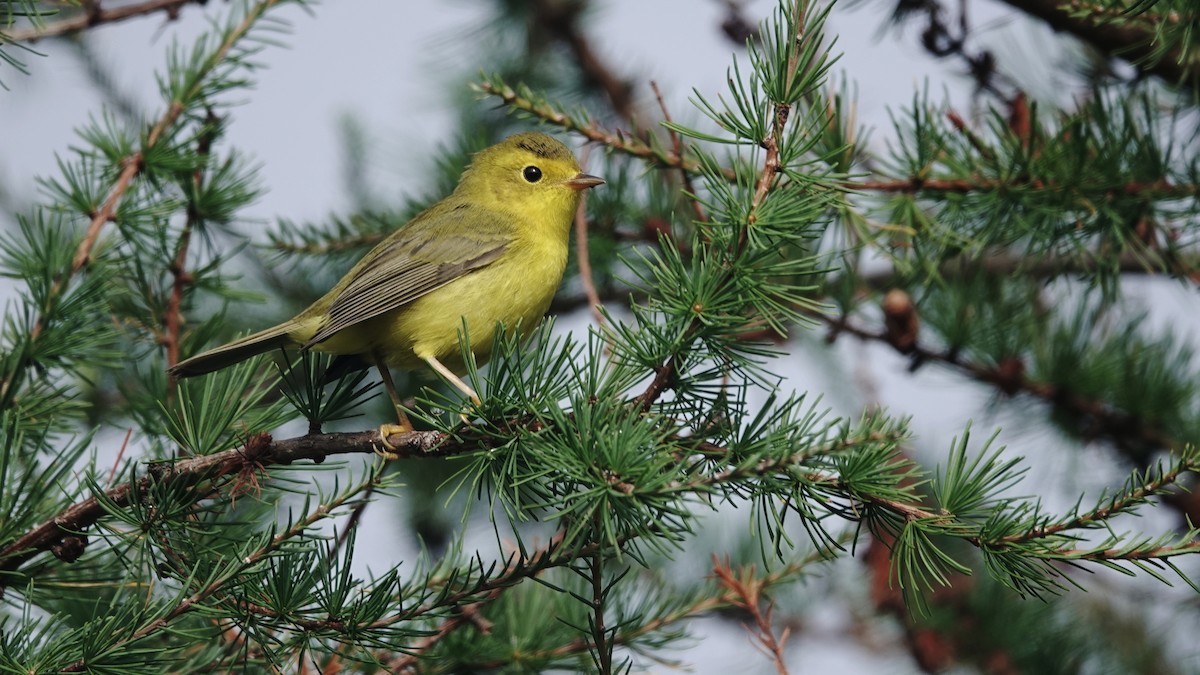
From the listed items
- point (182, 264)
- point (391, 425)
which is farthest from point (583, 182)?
point (182, 264)

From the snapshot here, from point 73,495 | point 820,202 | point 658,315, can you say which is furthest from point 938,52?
point 73,495

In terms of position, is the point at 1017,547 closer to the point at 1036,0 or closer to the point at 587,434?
the point at 587,434

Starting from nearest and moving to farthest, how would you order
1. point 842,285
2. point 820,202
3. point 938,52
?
point 820,202, point 938,52, point 842,285

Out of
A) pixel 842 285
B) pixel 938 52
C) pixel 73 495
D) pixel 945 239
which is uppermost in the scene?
pixel 938 52

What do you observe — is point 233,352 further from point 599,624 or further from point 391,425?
point 599,624

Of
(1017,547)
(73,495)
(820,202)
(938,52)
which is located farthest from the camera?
(938,52)

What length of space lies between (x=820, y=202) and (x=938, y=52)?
1.79 metres

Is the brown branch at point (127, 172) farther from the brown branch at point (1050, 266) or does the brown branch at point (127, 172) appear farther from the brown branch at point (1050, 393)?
the brown branch at point (1050, 266)

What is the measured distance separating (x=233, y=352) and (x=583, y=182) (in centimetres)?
157

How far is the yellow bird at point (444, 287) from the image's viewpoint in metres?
4.14

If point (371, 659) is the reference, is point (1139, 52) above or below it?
above

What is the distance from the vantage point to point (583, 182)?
14.7 feet

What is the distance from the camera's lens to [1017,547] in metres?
2.26

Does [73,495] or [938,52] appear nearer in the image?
[73,495]
